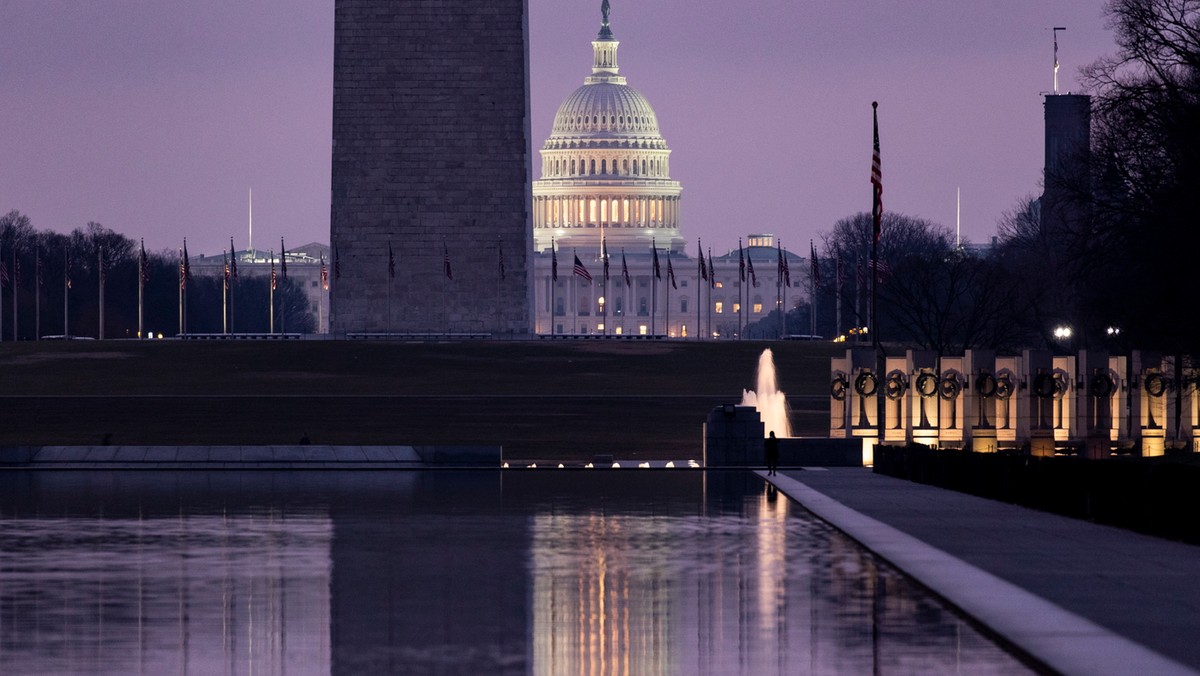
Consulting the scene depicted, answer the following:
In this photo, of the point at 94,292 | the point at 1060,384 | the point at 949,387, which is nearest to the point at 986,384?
the point at 949,387

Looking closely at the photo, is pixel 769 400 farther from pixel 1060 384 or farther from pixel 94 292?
pixel 94 292

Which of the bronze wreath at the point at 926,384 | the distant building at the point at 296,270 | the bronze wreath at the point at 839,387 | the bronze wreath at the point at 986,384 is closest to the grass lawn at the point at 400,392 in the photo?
the bronze wreath at the point at 839,387

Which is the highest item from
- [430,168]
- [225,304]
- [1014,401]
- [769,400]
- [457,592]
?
[430,168]

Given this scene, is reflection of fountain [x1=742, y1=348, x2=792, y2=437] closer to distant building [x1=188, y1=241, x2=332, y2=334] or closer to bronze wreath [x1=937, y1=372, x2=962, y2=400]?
bronze wreath [x1=937, y1=372, x2=962, y2=400]

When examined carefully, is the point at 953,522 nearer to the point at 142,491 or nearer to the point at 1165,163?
the point at 142,491

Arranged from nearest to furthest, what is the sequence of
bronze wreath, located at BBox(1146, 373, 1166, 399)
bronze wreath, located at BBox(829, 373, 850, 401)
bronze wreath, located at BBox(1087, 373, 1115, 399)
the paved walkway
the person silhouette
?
the paved walkway → the person silhouette → bronze wreath, located at BBox(829, 373, 850, 401) → bronze wreath, located at BBox(1087, 373, 1115, 399) → bronze wreath, located at BBox(1146, 373, 1166, 399)

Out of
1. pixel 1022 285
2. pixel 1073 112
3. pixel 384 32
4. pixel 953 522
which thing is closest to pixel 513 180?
pixel 384 32

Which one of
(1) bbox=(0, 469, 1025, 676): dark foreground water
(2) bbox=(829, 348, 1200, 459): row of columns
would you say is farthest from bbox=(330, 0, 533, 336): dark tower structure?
(1) bbox=(0, 469, 1025, 676): dark foreground water

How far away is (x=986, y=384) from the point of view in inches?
2080

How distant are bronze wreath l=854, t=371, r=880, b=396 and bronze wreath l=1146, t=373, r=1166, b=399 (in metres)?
8.17

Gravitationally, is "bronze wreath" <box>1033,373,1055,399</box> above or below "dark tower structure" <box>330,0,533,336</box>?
below

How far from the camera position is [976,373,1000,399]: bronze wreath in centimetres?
5269

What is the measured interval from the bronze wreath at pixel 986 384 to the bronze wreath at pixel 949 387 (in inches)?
25.3

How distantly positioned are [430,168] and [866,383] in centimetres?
4877
